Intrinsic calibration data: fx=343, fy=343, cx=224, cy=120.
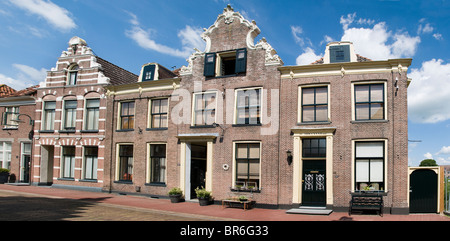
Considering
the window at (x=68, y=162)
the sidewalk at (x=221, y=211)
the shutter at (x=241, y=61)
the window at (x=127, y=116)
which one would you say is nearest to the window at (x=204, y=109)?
the shutter at (x=241, y=61)

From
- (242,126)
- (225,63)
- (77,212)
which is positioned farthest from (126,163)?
(225,63)

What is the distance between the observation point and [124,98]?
23.8m

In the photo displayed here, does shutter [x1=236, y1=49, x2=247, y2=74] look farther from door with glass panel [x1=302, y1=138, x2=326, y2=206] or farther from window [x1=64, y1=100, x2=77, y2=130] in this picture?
window [x1=64, y1=100, x2=77, y2=130]

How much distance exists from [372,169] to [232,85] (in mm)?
8784

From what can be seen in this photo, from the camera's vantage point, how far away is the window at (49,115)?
88.1 ft

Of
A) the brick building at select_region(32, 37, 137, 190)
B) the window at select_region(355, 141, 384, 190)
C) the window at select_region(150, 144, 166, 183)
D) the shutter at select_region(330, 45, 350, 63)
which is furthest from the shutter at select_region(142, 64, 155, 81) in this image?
the window at select_region(355, 141, 384, 190)

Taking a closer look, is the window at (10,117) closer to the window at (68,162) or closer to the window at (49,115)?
the window at (49,115)

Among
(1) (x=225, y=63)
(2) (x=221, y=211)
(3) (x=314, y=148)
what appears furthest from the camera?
(1) (x=225, y=63)

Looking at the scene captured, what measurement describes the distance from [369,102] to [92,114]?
18.9m

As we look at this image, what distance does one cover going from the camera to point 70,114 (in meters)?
26.2

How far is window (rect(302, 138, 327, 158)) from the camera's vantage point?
1795cm

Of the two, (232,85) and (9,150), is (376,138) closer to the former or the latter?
(232,85)

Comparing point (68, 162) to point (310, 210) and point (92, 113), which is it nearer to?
point (92, 113)
